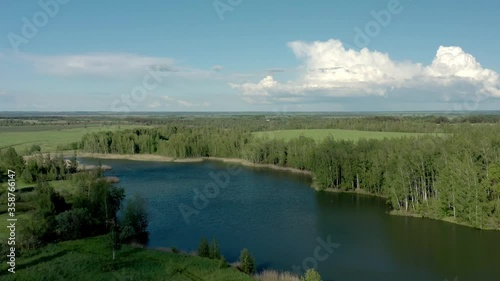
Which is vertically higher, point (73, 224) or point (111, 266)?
point (73, 224)

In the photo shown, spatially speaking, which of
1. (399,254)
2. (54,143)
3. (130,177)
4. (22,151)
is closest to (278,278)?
(399,254)

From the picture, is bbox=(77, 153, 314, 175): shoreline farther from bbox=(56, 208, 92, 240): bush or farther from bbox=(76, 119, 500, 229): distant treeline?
bbox=(56, 208, 92, 240): bush

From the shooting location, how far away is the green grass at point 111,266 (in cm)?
3122

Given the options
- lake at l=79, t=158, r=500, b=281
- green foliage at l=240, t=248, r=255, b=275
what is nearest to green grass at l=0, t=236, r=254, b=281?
green foliage at l=240, t=248, r=255, b=275

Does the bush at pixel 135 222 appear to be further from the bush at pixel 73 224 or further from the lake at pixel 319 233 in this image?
the bush at pixel 73 224

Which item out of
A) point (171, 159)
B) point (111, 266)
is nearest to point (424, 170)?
point (111, 266)

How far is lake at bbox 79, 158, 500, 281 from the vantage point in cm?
3731

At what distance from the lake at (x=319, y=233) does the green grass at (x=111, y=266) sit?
227 inches

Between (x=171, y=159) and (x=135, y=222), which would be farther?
(x=171, y=159)

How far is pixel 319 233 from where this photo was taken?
47969 mm

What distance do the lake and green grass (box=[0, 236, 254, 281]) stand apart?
5.77 meters

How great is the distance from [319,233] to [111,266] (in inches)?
990

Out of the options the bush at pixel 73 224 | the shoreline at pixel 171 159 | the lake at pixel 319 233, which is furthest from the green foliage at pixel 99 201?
the shoreline at pixel 171 159

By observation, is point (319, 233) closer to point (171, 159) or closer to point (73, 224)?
point (73, 224)
